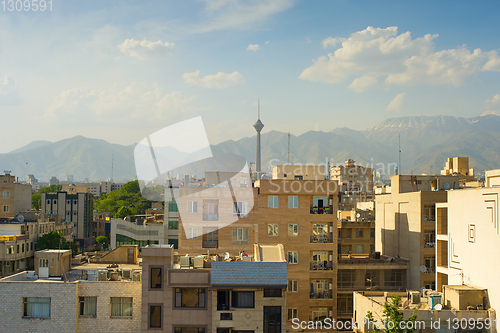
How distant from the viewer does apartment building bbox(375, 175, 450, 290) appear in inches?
1369

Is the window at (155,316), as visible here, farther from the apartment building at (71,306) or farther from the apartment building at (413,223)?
the apartment building at (413,223)

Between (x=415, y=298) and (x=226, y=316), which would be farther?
(x=415, y=298)

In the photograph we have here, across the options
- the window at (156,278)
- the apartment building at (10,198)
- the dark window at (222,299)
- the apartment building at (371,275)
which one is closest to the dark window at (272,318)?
the dark window at (222,299)

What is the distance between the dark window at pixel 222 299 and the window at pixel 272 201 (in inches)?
508

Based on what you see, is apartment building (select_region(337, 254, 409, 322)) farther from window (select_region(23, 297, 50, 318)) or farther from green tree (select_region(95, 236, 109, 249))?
green tree (select_region(95, 236, 109, 249))

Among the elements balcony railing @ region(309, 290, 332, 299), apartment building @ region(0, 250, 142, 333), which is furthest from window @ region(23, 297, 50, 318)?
balcony railing @ region(309, 290, 332, 299)

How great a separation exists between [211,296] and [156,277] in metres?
2.77

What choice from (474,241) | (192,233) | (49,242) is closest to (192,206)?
(192,233)

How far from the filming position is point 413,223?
3619cm

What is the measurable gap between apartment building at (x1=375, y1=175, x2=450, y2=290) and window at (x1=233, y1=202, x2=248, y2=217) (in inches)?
547

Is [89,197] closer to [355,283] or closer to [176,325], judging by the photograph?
[355,283]

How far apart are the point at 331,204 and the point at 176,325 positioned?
16.6 meters

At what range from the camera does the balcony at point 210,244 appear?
1299 inches

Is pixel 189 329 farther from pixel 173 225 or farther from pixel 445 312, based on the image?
pixel 173 225
